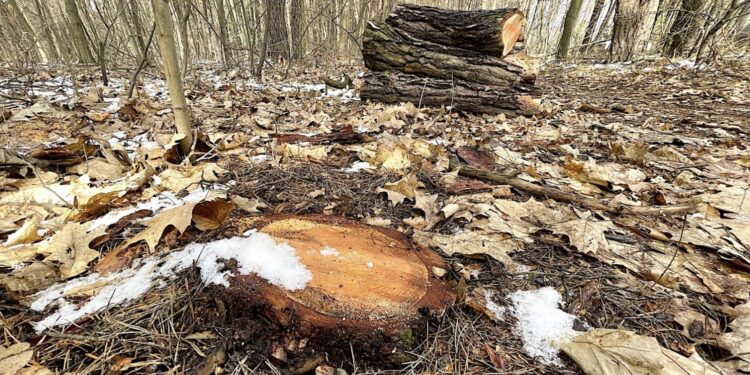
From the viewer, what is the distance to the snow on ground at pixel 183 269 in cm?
104

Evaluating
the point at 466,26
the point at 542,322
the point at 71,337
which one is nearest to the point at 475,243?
the point at 542,322

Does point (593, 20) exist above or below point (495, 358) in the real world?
above

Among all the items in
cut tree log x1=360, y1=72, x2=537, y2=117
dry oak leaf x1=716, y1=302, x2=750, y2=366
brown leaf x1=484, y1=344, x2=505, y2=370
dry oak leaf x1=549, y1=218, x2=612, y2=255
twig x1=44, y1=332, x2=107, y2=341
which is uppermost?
cut tree log x1=360, y1=72, x2=537, y2=117

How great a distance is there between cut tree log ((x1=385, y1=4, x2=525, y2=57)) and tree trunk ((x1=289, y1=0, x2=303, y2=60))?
3.28m

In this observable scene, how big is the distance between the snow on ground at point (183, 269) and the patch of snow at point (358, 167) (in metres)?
1.06

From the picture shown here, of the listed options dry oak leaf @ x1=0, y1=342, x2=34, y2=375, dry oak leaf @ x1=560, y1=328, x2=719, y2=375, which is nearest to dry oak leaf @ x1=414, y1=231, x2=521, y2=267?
dry oak leaf @ x1=560, y1=328, x2=719, y2=375

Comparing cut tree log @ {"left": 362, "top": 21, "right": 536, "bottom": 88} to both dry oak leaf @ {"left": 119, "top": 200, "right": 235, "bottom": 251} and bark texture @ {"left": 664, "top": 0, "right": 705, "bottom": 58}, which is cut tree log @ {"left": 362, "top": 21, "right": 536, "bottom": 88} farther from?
bark texture @ {"left": 664, "top": 0, "right": 705, "bottom": 58}

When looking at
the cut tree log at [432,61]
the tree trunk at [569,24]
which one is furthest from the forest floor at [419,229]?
the tree trunk at [569,24]

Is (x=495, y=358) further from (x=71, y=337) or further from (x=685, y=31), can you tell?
(x=685, y=31)

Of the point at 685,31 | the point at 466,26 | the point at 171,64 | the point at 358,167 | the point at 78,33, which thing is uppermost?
the point at 685,31

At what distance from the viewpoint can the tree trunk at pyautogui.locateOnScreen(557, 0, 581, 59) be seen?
817cm

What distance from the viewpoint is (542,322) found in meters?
1.08

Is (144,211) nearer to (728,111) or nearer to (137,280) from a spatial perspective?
(137,280)

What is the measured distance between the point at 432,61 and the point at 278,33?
4.40 meters
